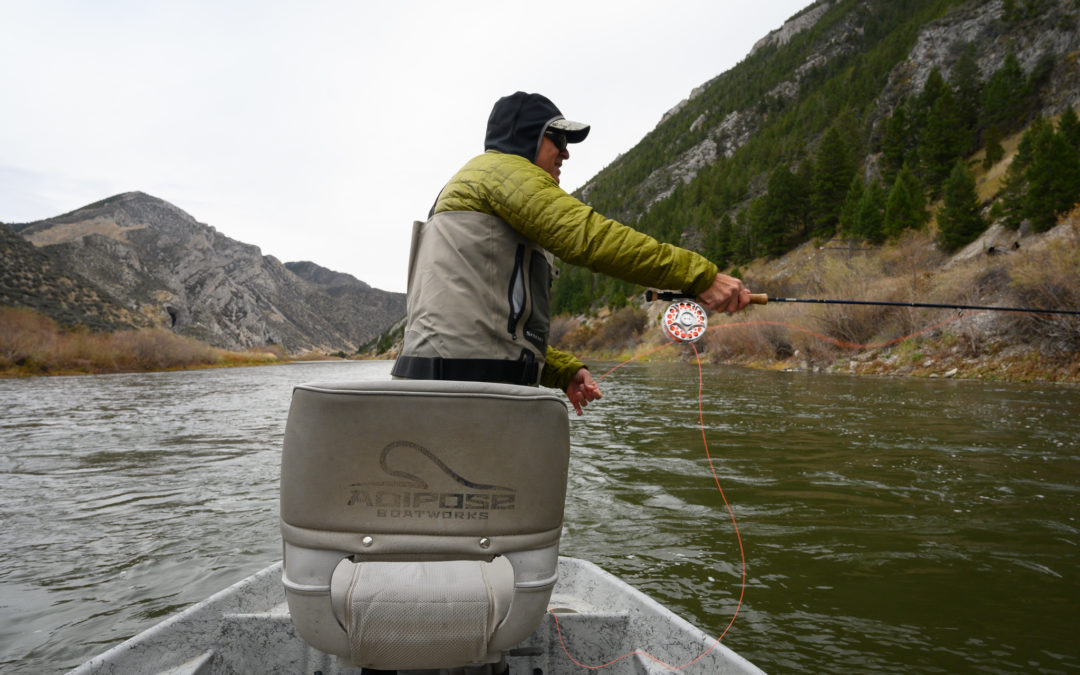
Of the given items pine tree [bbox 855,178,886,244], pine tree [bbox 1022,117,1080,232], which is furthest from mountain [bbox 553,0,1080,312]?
pine tree [bbox 1022,117,1080,232]

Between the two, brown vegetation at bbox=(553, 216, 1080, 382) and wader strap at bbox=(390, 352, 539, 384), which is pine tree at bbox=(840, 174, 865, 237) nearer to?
brown vegetation at bbox=(553, 216, 1080, 382)

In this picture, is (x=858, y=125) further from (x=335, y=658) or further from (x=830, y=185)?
(x=335, y=658)

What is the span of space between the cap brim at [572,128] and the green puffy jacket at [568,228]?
0.33 meters

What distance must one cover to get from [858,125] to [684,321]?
298 ft

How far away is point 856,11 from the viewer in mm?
121188

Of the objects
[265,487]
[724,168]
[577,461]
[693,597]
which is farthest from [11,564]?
[724,168]

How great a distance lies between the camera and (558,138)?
2289 mm

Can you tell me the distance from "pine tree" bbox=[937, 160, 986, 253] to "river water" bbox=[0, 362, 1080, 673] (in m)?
31.1

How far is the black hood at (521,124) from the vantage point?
7.09ft

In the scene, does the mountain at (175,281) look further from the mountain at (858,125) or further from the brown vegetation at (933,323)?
the mountain at (858,125)

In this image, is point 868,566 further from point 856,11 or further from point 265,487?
point 856,11

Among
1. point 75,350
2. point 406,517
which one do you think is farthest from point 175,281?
point 406,517

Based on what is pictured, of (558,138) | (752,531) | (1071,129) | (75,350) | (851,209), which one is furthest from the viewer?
(851,209)

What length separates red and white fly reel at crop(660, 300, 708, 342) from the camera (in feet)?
14.5
